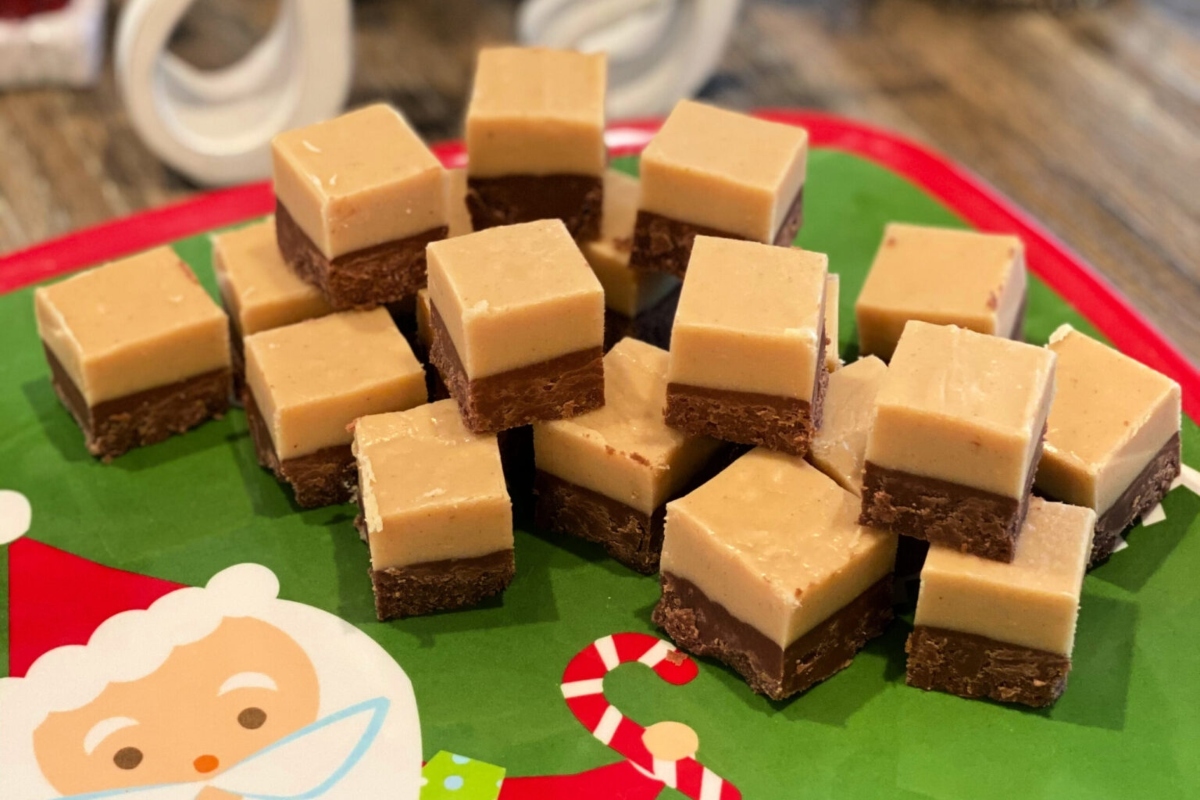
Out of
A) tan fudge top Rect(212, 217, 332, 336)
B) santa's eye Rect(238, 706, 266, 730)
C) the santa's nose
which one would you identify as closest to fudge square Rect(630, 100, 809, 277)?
tan fudge top Rect(212, 217, 332, 336)

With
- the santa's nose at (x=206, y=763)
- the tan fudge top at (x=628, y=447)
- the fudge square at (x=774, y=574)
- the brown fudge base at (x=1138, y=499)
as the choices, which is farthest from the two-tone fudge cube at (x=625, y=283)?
the santa's nose at (x=206, y=763)

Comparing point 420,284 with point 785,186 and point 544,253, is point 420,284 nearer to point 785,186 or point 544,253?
point 544,253

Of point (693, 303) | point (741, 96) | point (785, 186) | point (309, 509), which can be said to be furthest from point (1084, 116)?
point (309, 509)

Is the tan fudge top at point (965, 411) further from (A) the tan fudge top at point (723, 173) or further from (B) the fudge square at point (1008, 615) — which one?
(A) the tan fudge top at point (723, 173)

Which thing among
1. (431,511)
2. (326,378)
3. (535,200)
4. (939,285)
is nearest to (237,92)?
(535,200)

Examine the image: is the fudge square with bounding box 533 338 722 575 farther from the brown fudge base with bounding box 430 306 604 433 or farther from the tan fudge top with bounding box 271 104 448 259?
the tan fudge top with bounding box 271 104 448 259

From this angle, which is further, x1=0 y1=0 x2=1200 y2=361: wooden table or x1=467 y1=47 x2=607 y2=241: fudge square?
x1=0 y1=0 x2=1200 y2=361: wooden table
